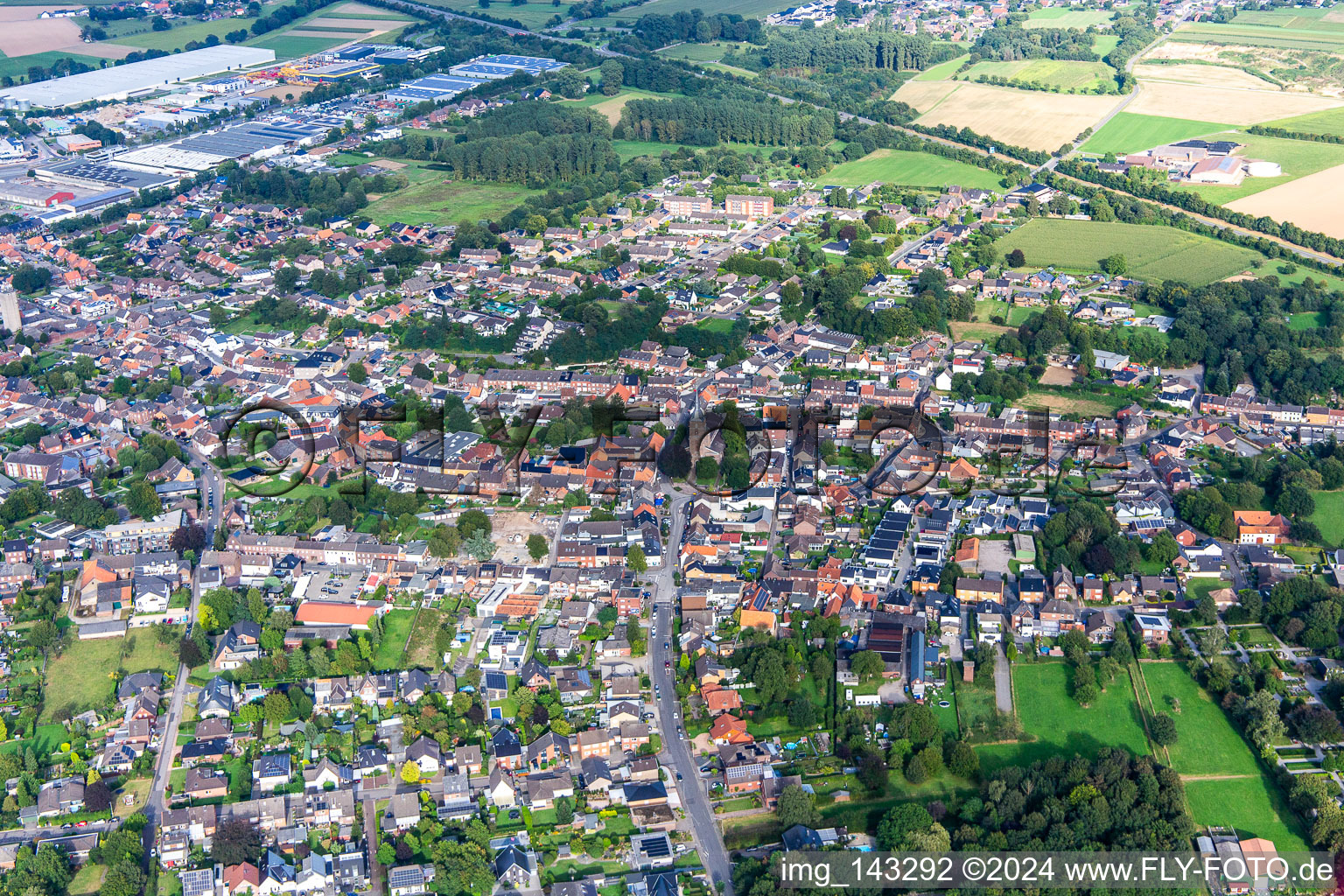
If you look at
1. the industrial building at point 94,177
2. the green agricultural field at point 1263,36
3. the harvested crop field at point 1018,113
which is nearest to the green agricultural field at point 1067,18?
the green agricultural field at point 1263,36

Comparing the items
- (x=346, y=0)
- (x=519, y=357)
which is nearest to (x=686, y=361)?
(x=519, y=357)

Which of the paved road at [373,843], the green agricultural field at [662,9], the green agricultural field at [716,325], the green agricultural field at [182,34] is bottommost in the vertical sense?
the paved road at [373,843]

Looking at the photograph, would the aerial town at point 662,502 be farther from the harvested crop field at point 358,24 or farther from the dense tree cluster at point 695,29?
the harvested crop field at point 358,24

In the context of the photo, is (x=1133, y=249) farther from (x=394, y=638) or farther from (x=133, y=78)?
(x=133, y=78)

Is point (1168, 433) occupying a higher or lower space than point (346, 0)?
lower

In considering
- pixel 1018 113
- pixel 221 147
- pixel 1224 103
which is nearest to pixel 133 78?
pixel 221 147

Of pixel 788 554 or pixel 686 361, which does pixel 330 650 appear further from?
pixel 686 361
